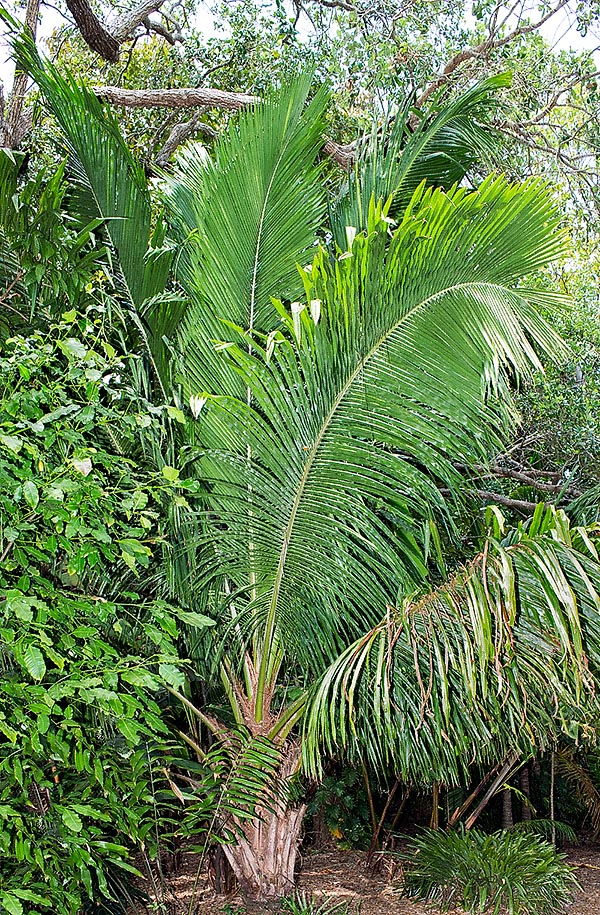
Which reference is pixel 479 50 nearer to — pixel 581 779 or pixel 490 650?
pixel 490 650

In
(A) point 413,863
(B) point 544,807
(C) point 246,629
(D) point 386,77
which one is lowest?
(B) point 544,807

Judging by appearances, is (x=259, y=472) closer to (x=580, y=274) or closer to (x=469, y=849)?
(x=469, y=849)

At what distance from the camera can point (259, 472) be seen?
2.80m

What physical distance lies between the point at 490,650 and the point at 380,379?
94 cm

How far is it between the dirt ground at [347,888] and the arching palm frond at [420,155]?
124 inches

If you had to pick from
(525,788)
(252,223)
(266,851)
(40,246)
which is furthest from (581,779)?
(40,246)

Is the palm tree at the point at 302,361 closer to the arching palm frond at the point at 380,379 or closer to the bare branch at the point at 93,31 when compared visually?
the arching palm frond at the point at 380,379

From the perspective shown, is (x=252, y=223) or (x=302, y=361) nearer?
(x=302, y=361)

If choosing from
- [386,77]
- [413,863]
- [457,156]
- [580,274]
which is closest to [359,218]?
[457,156]

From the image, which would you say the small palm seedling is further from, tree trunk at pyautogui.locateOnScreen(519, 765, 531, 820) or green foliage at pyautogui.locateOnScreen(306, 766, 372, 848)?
tree trunk at pyautogui.locateOnScreen(519, 765, 531, 820)

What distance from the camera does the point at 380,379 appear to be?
257 cm

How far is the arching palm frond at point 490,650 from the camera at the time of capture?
7.39ft

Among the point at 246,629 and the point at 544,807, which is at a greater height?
the point at 246,629

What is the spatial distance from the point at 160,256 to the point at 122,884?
8.59 ft
